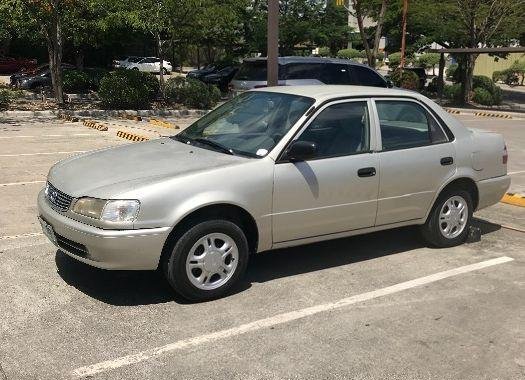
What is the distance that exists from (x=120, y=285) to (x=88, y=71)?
2311cm

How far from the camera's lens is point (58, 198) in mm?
4477

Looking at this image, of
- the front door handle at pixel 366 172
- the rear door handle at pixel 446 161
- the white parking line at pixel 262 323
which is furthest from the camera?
the rear door handle at pixel 446 161

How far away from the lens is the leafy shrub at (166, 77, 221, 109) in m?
20.3

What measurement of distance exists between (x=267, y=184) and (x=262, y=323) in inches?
42.6

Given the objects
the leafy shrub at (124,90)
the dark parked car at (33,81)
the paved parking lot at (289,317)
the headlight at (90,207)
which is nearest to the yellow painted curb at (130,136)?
the leafy shrub at (124,90)

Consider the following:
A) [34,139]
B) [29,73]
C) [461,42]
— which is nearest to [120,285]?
[34,139]

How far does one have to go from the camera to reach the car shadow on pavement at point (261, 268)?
4586 mm

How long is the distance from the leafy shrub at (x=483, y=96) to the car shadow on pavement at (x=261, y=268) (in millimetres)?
22964

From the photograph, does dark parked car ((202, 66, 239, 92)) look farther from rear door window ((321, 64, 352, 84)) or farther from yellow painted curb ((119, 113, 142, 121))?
rear door window ((321, 64, 352, 84))

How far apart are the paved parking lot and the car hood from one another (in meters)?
0.85

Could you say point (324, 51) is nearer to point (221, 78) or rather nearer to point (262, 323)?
point (221, 78)

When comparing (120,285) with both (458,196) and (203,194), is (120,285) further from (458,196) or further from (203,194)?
(458,196)

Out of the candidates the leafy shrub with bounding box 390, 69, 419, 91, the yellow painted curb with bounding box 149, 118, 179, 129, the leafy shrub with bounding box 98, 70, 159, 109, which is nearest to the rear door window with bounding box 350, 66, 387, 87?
the yellow painted curb with bounding box 149, 118, 179, 129

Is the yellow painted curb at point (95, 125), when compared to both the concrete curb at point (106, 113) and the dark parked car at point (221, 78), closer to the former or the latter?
the concrete curb at point (106, 113)
